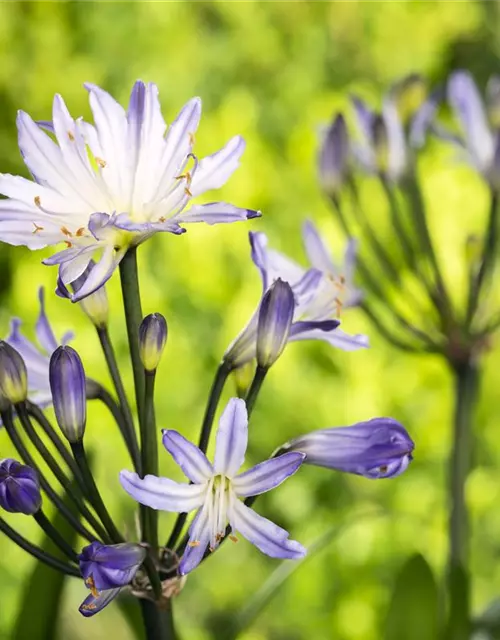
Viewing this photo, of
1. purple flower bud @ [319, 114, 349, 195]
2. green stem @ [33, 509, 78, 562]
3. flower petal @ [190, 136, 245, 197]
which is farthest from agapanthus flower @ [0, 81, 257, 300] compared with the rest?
purple flower bud @ [319, 114, 349, 195]

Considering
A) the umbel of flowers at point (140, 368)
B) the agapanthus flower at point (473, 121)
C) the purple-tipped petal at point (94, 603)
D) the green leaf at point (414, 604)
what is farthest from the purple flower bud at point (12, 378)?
the agapanthus flower at point (473, 121)

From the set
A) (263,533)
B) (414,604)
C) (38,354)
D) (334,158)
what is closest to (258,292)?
(334,158)

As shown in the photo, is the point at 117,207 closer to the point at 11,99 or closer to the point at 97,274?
the point at 97,274

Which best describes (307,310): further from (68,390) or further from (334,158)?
(334,158)

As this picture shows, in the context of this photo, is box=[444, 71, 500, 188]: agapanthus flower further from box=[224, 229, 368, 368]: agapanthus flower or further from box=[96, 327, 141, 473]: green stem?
box=[96, 327, 141, 473]: green stem

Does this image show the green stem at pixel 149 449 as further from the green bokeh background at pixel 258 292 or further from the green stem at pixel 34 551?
the green bokeh background at pixel 258 292

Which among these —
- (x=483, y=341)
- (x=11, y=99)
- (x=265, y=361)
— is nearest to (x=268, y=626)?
(x=483, y=341)

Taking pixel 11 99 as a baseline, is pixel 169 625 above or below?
below
